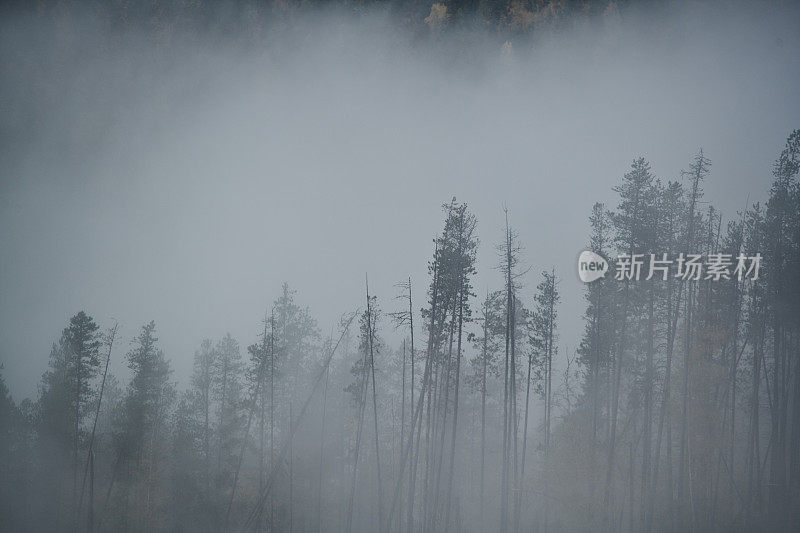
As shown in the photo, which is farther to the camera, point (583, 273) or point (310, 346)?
point (310, 346)

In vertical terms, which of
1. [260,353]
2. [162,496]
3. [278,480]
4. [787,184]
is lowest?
[162,496]

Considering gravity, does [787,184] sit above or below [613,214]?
above

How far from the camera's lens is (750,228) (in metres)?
22.9

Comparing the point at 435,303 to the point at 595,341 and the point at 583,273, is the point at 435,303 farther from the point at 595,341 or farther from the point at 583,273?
the point at 595,341

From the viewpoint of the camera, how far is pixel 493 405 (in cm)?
3369

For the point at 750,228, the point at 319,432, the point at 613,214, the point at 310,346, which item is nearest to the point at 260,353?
the point at 310,346

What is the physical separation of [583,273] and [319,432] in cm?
Answer: 2097

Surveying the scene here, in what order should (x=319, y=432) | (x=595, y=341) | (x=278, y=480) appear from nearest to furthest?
(x=595, y=341), (x=278, y=480), (x=319, y=432)

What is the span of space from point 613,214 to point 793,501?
16849 millimetres

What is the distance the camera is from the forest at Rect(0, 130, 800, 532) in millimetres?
19969

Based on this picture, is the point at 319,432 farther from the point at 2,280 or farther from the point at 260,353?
the point at 2,280

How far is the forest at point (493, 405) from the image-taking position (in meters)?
20.0

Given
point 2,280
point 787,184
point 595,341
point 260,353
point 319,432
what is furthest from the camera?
point 2,280

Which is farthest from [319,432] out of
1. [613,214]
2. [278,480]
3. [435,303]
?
[613,214]
